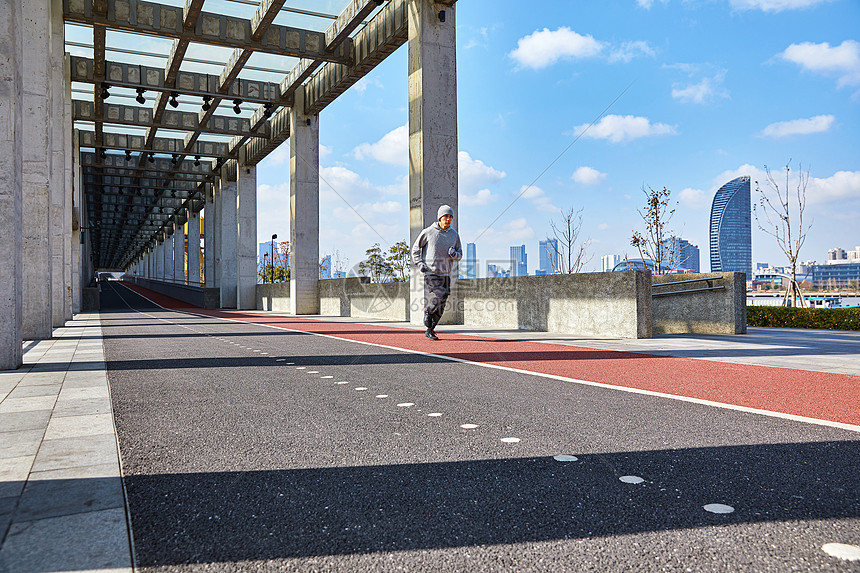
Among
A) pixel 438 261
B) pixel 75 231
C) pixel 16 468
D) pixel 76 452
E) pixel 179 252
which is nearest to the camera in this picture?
pixel 16 468

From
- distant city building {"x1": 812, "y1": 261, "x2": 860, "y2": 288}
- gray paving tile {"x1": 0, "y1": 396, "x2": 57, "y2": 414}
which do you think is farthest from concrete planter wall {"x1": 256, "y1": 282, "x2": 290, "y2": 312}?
distant city building {"x1": 812, "y1": 261, "x2": 860, "y2": 288}

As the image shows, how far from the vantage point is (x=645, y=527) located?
1.96 meters

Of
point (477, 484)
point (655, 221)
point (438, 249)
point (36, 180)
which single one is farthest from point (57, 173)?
point (655, 221)

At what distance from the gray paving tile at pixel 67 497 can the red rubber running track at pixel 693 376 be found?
12.3 feet

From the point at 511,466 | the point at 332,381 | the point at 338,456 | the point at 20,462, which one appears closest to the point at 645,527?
the point at 511,466

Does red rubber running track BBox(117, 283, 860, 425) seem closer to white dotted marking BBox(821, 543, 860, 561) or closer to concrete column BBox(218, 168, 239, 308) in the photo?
white dotted marking BBox(821, 543, 860, 561)

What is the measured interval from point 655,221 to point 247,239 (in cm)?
2223

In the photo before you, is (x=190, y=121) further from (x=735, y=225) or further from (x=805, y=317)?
(x=735, y=225)

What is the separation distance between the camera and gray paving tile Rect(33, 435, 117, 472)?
272 cm

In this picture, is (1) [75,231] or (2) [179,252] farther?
(2) [179,252]

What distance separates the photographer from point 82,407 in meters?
4.12

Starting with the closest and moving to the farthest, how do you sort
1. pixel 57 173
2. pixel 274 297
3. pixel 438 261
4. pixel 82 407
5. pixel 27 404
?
pixel 82 407, pixel 27 404, pixel 438 261, pixel 57 173, pixel 274 297

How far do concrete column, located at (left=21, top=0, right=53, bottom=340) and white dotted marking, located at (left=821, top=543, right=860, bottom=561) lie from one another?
12042mm

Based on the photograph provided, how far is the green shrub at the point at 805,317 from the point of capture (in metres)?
15.0
